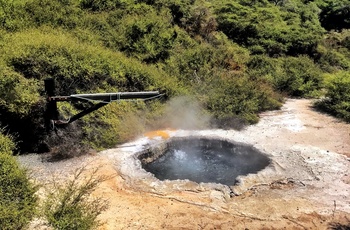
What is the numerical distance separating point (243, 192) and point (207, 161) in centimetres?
297

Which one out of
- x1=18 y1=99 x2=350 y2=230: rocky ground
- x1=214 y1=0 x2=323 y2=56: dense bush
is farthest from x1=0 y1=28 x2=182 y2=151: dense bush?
x1=214 y1=0 x2=323 y2=56: dense bush

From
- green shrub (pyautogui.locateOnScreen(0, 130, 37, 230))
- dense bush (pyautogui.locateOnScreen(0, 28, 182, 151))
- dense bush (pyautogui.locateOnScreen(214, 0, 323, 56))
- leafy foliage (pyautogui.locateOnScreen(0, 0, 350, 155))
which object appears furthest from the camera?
dense bush (pyautogui.locateOnScreen(214, 0, 323, 56))

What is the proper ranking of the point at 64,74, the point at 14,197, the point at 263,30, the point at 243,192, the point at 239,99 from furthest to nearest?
the point at 263,30
the point at 239,99
the point at 64,74
the point at 243,192
the point at 14,197

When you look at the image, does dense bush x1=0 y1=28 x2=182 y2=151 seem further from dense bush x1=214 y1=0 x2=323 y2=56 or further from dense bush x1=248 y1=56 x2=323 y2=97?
dense bush x1=214 y1=0 x2=323 y2=56

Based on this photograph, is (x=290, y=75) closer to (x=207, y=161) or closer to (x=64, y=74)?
(x=207, y=161)

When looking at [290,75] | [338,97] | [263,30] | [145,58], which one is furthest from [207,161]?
[263,30]

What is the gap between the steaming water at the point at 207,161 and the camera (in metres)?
12.0

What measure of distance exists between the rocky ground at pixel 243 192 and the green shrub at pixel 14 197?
83 cm

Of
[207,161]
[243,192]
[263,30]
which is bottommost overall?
[207,161]

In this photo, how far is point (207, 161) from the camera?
13.1 metres

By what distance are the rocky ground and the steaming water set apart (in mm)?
478

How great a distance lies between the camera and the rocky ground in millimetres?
8914

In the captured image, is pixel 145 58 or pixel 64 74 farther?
pixel 145 58

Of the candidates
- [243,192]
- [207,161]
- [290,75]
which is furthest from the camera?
[290,75]
